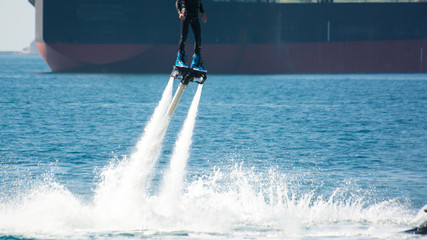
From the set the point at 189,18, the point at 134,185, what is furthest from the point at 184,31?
the point at 134,185

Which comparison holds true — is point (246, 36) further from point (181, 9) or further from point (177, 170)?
point (181, 9)

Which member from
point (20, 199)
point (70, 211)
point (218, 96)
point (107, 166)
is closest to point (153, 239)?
point (70, 211)

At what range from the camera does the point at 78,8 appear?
74.9 m

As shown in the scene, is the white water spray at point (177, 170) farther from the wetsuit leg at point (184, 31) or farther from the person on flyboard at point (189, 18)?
the wetsuit leg at point (184, 31)

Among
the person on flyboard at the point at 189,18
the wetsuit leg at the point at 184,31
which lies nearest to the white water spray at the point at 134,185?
the person on flyboard at the point at 189,18

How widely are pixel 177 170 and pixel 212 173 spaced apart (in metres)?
1.54

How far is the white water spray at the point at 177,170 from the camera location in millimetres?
19312

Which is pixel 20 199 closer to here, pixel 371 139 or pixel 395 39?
pixel 371 139

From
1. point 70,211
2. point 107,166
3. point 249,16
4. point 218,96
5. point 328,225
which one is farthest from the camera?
point 249,16

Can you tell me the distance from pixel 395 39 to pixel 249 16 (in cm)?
1761

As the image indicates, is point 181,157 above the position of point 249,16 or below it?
below

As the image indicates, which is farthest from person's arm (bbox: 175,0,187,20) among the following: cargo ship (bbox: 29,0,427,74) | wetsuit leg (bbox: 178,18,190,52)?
cargo ship (bbox: 29,0,427,74)

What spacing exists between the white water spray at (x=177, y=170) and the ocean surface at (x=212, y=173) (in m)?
0.08

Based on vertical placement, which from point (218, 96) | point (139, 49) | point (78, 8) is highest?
point (78, 8)
